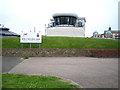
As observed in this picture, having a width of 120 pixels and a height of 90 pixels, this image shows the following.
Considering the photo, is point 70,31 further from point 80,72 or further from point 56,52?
point 80,72

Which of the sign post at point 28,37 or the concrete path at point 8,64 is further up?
the sign post at point 28,37

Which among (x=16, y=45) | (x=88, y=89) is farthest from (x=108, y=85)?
(x=16, y=45)

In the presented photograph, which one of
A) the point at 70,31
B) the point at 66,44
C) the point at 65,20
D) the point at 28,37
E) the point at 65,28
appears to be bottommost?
the point at 66,44

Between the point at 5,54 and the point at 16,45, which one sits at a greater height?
the point at 16,45

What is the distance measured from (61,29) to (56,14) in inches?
372

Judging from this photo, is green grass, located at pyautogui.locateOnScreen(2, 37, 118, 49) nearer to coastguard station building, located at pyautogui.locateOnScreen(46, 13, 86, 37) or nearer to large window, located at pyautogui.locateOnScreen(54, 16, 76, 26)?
Result: coastguard station building, located at pyautogui.locateOnScreen(46, 13, 86, 37)

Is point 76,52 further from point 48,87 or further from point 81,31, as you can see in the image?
point 81,31

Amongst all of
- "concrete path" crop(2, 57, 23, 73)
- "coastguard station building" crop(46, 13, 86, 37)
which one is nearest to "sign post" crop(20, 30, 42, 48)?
"concrete path" crop(2, 57, 23, 73)

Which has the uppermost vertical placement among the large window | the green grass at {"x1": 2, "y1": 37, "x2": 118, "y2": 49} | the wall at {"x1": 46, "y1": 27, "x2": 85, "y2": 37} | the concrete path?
the large window

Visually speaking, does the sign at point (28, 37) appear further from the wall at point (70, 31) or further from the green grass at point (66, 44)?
the wall at point (70, 31)

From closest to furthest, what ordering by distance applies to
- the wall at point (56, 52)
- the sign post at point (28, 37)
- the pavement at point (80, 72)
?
the pavement at point (80, 72) → the wall at point (56, 52) → the sign post at point (28, 37)

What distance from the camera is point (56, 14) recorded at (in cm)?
5688

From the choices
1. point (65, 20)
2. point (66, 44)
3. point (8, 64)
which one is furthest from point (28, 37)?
point (65, 20)

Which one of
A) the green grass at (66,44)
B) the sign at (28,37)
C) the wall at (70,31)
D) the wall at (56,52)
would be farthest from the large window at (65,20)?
the wall at (56,52)
